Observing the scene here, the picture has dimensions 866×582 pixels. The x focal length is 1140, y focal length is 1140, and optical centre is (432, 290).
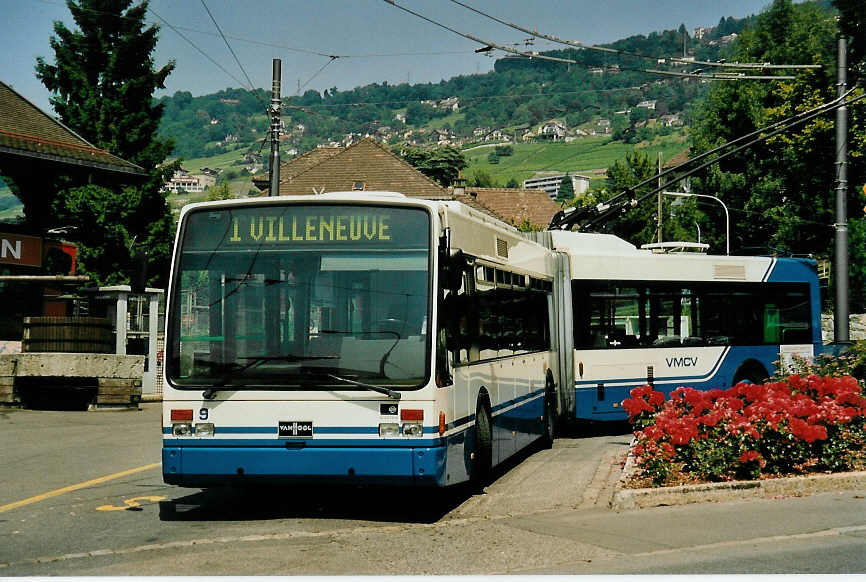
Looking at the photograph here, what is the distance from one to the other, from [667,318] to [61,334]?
1209 centimetres

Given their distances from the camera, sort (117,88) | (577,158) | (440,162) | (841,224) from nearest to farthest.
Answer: (841,224) → (117,88) → (440,162) → (577,158)

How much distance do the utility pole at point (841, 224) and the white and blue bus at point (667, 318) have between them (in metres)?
0.45

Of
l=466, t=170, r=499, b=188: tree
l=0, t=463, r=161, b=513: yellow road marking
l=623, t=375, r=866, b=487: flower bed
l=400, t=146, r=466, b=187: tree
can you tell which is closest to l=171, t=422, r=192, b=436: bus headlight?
l=0, t=463, r=161, b=513: yellow road marking

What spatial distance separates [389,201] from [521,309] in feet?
15.2

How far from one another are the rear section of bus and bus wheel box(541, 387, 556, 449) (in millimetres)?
6721

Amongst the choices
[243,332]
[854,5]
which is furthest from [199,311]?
[854,5]

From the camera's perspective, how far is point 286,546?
880cm

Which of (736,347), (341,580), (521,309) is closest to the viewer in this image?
(341,580)

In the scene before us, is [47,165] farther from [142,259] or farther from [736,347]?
[142,259]

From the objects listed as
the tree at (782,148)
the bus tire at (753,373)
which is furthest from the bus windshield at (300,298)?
the tree at (782,148)

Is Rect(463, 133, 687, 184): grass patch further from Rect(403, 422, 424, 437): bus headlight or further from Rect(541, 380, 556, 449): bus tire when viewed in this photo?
Rect(403, 422, 424, 437): bus headlight

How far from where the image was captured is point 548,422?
654 inches

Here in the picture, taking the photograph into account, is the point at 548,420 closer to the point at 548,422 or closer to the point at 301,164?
the point at 548,422

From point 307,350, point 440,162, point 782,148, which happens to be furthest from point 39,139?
point 440,162
